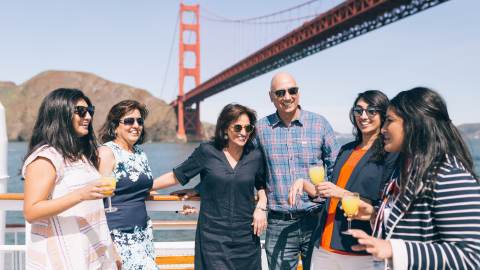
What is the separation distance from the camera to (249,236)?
74.6 inches

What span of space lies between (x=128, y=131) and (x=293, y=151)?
0.87 metres

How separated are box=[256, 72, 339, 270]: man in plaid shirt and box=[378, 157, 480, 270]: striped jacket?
91cm

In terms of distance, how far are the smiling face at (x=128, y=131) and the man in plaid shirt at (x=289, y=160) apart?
0.66 metres

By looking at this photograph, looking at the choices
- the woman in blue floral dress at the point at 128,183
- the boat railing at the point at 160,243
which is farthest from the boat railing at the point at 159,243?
the woman in blue floral dress at the point at 128,183

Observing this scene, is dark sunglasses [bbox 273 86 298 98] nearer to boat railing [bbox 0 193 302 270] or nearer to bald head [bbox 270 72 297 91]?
bald head [bbox 270 72 297 91]

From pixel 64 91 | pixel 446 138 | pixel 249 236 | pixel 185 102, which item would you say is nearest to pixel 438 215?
pixel 446 138

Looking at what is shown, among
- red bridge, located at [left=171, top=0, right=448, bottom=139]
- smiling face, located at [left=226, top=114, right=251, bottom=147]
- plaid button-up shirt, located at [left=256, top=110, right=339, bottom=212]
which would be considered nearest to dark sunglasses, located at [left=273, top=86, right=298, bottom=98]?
plaid button-up shirt, located at [left=256, top=110, right=339, bottom=212]

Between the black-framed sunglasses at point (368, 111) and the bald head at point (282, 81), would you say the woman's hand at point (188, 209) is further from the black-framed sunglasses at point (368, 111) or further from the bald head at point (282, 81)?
the black-framed sunglasses at point (368, 111)

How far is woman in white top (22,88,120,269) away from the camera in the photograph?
4.51 feet

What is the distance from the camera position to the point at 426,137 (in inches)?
45.0

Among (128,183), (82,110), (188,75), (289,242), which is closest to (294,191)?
(289,242)

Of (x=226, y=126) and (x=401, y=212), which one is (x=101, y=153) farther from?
(x=401, y=212)

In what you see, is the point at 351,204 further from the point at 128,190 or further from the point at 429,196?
the point at 128,190

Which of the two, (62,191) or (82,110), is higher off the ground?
(82,110)
